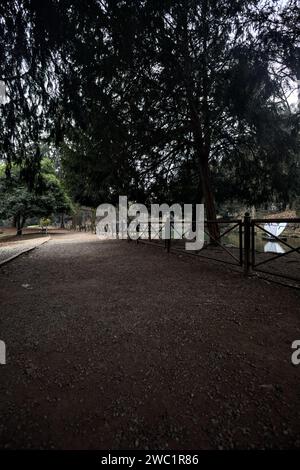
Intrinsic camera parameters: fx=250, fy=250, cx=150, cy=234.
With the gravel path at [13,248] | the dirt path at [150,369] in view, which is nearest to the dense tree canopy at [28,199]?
the gravel path at [13,248]

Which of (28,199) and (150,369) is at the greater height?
(28,199)

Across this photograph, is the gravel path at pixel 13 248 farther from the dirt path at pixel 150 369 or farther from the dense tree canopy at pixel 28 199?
the dense tree canopy at pixel 28 199

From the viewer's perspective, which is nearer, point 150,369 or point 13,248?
point 150,369

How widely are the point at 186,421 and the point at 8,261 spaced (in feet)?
23.8

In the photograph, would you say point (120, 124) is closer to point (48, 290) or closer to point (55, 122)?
point (55, 122)

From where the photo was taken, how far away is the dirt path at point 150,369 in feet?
5.20

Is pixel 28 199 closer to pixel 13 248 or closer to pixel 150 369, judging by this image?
pixel 13 248

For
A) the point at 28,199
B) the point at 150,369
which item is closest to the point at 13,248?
the point at 150,369

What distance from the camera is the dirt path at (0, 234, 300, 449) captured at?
1586 millimetres

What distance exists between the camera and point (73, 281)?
521cm

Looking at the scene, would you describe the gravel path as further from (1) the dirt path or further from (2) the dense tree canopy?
(2) the dense tree canopy

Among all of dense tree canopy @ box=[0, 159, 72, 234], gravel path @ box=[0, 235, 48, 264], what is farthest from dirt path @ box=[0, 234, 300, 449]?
dense tree canopy @ box=[0, 159, 72, 234]

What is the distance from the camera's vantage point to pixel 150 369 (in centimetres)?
223

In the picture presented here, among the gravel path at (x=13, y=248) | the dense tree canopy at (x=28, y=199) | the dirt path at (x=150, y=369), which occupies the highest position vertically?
the dense tree canopy at (x=28, y=199)
